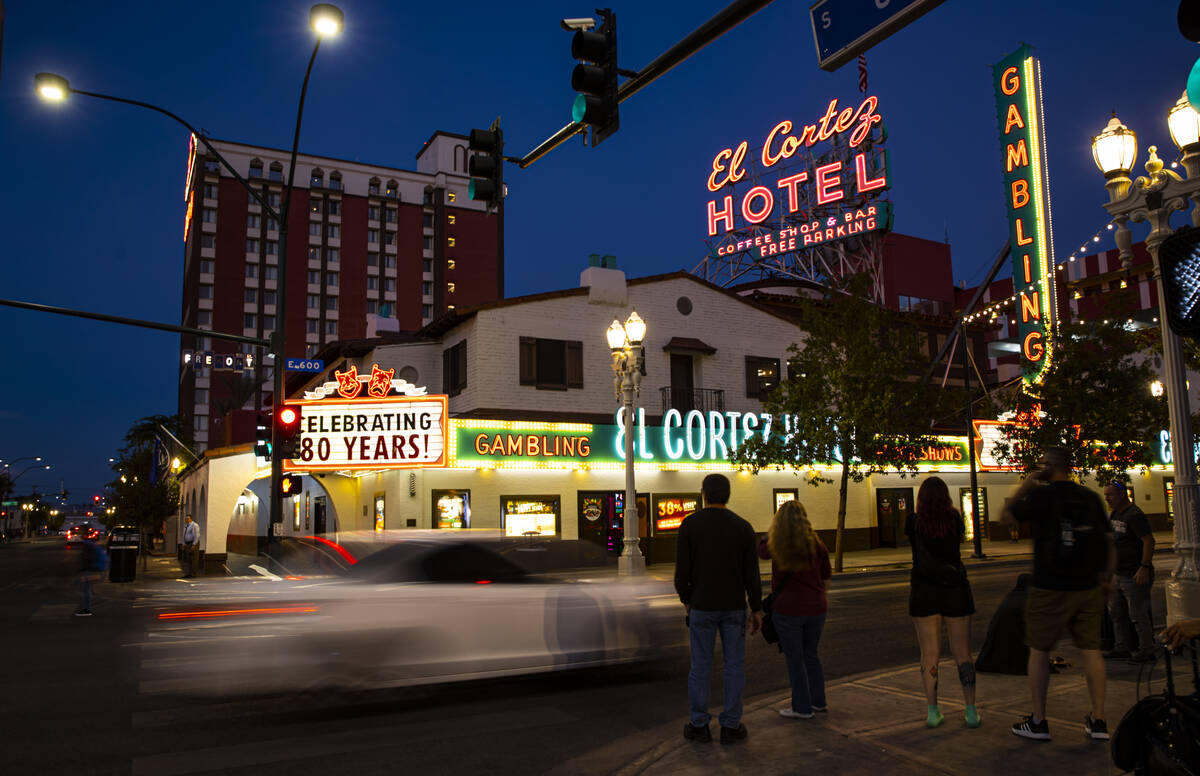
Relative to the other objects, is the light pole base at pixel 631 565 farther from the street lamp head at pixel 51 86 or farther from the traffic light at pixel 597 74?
the street lamp head at pixel 51 86

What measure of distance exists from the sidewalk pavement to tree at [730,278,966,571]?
15.7 meters

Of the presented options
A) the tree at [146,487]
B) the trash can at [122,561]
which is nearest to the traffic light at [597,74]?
the trash can at [122,561]

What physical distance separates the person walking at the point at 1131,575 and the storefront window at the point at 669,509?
18.9m

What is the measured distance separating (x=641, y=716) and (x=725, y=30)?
6039mm

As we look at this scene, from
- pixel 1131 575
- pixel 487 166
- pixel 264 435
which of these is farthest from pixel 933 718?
pixel 264 435

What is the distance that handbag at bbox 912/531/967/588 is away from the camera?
6.53 metres

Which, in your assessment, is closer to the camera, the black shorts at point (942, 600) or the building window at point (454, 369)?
the black shorts at point (942, 600)

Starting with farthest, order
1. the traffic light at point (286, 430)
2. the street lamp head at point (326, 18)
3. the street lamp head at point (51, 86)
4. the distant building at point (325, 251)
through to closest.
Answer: the distant building at point (325, 251)
the traffic light at point (286, 430)
the street lamp head at point (51, 86)
the street lamp head at point (326, 18)

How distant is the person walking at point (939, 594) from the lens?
6.49m

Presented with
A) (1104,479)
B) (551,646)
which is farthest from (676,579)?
(1104,479)

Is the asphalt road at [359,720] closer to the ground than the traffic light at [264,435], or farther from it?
closer to the ground

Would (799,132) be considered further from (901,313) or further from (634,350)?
(634,350)

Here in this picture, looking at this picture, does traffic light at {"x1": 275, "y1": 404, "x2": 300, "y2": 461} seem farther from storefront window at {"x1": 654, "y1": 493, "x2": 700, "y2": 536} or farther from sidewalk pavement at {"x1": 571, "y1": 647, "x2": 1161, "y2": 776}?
storefront window at {"x1": 654, "y1": 493, "x2": 700, "y2": 536}

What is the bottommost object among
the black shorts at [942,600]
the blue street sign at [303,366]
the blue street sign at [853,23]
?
the black shorts at [942,600]
